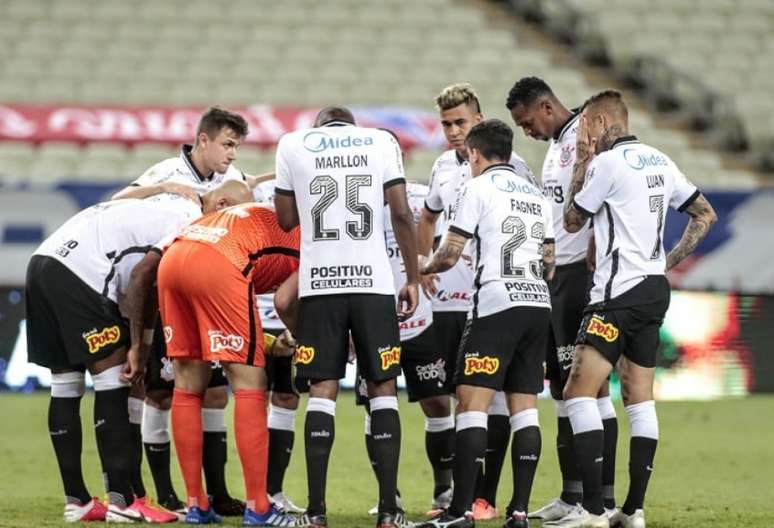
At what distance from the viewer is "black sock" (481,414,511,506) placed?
825 centimetres

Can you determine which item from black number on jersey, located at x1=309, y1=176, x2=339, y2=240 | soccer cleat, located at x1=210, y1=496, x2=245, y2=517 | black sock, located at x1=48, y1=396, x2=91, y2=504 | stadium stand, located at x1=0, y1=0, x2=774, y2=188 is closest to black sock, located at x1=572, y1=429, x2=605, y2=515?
black number on jersey, located at x1=309, y1=176, x2=339, y2=240

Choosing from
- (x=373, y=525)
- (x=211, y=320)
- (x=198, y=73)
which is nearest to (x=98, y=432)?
(x=211, y=320)

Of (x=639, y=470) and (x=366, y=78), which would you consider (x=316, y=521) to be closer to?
(x=639, y=470)

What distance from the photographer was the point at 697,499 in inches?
351

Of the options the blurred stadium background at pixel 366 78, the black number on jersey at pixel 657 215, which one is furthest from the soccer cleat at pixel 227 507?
the blurred stadium background at pixel 366 78

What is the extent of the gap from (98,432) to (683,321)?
28.4 feet

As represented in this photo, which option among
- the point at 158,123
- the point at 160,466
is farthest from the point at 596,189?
the point at 158,123

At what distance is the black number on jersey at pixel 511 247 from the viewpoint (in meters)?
7.47

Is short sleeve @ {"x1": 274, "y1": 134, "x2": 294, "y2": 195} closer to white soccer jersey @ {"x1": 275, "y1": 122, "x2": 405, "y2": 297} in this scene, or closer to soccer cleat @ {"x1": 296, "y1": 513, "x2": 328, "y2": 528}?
white soccer jersey @ {"x1": 275, "y1": 122, "x2": 405, "y2": 297}

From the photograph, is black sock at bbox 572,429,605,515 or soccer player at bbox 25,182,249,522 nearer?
black sock at bbox 572,429,605,515

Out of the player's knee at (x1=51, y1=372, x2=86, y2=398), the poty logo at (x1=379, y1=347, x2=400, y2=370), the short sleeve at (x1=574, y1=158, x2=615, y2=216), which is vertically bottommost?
the player's knee at (x1=51, y1=372, x2=86, y2=398)

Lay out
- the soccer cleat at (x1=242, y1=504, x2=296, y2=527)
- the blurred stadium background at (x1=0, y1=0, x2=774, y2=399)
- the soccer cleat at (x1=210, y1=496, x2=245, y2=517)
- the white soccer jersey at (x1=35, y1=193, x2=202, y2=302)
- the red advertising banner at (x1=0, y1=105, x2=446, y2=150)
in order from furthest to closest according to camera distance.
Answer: the red advertising banner at (x1=0, y1=105, x2=446, y2=150)
the blurred stadium background at (x1=0, y1=0, x2=774, y2=399)
the soccer cleat at (x1=210, y1=496, x2=245, y2=517)
the white soccer jersey at (x1=35, y1=193, x2=202, y2=302)
the soccer cleat at (x1=242, y1=504, x2=296, y2=527)

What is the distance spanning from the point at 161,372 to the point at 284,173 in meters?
1.71

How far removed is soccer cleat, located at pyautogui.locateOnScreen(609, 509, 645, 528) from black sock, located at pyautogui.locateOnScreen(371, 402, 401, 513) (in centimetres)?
125
